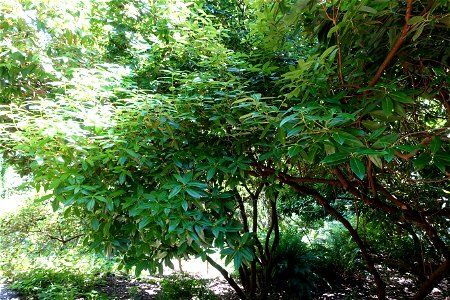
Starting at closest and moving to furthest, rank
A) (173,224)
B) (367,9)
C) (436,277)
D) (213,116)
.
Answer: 1. (367,9)
2. (173,224)
3. (213,116)
4. (436,277)

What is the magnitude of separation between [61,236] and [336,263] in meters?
4.24

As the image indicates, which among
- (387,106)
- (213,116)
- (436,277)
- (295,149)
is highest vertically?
(213,116)

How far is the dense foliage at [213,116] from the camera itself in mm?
1492

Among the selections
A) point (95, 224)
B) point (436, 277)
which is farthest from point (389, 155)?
point (436, 277)

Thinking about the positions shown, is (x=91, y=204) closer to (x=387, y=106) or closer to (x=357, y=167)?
(x=357, y=167)

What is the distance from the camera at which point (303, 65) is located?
1.57 m

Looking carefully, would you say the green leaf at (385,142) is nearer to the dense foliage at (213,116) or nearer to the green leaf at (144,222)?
the dense foliage at (213,116)

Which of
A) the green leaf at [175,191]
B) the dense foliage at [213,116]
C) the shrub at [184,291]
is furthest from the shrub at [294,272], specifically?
the green leaf at [175,191]

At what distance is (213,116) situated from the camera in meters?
1.97

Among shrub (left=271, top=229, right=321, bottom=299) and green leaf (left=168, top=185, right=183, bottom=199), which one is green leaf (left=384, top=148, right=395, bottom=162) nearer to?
green leaf (left=168, top=185, right=183, bottom=199)

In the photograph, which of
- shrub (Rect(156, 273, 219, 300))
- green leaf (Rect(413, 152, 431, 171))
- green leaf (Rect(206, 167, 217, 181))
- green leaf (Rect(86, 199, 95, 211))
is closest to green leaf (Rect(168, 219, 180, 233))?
green leaf (Rect(206, 167, 217, 181))

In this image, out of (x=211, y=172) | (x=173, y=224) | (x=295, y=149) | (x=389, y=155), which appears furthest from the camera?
(x=211, y=172)

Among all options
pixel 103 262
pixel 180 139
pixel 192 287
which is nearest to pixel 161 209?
pixel 180 139

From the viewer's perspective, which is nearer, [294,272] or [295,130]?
[295,130]
